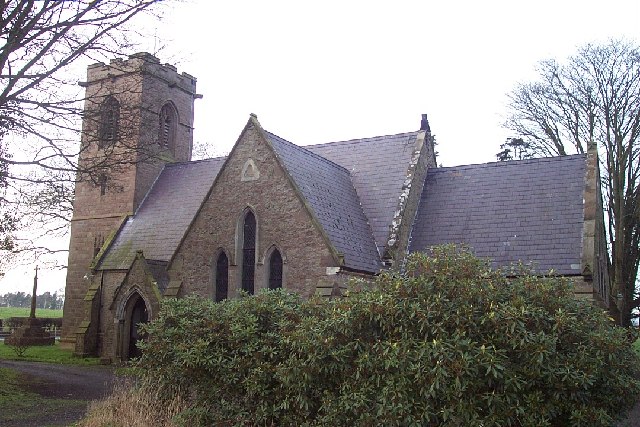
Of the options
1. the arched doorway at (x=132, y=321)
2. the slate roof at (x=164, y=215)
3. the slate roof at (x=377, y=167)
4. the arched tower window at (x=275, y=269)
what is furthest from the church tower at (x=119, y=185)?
the arched tower window at (x=275, y=269)

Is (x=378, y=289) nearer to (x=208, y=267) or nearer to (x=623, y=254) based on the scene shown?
(x=208, y=267)

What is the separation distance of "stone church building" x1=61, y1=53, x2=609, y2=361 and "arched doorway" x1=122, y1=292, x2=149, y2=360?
0.05 meters

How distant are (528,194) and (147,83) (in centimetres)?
2065

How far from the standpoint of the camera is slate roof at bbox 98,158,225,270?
27.6m

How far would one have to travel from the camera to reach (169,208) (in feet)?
96.6

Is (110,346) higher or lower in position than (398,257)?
lower

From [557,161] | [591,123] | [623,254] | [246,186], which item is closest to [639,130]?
[591,123]

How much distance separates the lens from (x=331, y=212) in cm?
1861

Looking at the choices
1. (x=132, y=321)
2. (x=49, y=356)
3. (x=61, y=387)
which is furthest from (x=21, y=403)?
(x=49, y=356)

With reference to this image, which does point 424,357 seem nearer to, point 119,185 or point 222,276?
point 222,276

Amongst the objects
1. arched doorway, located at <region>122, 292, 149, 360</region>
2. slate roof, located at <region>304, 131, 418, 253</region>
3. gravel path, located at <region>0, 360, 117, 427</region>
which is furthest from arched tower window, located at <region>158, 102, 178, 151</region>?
gravel path, located at <region>0, 360, 117, 427</region>

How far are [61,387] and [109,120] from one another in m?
→ 7.70

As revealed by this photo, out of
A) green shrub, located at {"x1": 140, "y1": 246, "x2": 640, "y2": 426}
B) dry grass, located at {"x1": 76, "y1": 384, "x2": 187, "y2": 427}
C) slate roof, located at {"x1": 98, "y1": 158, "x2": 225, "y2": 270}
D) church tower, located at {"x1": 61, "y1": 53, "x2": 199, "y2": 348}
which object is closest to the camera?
green shrub, located at {"x1": 140, "y1": 246, "x2": 640, "y2": 426}

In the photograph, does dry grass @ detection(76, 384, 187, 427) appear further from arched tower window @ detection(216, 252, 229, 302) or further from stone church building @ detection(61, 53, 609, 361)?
arched tower window @ detection(216, 252, 229, 302)
